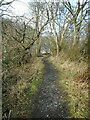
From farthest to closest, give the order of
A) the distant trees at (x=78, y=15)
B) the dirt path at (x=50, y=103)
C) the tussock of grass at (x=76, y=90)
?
the distant trees at (x=78, y=15)
the tussock of grass at (x=76, y=90)
the dirt path at (x=50, y=103)

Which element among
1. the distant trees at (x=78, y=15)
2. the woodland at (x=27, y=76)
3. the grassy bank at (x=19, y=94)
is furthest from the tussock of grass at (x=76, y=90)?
the distant trees at (x=78, y=15)

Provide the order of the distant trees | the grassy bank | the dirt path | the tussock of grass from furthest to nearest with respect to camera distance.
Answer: the distant trees
the tussock of grass
the grassy bank
the dirt path

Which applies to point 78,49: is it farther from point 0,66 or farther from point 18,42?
point 0,66

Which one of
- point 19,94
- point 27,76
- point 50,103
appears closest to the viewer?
point 50,103

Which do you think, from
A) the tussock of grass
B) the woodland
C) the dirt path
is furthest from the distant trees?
the dirt path

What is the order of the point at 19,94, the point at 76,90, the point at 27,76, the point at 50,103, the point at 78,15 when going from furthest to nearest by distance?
the point at 78,15, the point at 27,76, the point at 76,90, the point at 19,94, the point at 50,103

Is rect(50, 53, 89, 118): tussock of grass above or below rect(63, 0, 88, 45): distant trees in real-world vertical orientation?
below

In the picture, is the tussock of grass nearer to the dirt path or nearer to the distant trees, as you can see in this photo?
the dirt path

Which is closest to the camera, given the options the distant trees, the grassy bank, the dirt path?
the dirt path

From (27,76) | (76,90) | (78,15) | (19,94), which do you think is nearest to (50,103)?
(19,94)

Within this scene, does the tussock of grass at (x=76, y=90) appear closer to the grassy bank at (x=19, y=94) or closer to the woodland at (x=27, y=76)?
the woodland at (x=27, y=76)

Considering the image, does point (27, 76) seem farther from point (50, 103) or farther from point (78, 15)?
point (78, 15)

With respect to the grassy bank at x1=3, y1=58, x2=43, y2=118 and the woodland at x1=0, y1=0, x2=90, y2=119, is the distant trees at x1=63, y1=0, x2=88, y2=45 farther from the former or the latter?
the grassy bank at x1=3, y1=58, x2=43, y2=118

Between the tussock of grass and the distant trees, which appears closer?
the tussock of grass
